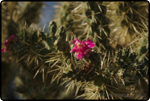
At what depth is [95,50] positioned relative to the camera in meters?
1.96

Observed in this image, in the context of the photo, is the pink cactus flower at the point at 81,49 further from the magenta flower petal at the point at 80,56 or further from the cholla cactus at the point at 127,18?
the cholla cactus at the point at 127,18

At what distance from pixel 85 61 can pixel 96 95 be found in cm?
39

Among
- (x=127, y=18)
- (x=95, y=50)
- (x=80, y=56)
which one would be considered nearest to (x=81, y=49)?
(x=80, y=56)

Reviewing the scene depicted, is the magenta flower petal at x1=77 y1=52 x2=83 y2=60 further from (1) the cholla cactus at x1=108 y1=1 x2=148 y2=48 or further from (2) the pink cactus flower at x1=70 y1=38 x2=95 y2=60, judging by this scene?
(1) the cholla cactus at x1=108 y1=1 x2=148 y2=48

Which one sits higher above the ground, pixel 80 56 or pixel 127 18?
pixel 127 18

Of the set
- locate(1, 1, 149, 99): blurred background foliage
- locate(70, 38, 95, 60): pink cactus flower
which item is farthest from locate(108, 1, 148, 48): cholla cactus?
locate(70, 38, 95, 60): pink cactus flower

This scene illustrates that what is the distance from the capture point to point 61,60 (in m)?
1.94

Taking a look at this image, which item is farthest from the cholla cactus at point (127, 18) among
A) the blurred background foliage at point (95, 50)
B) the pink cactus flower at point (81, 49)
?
the pink cactus flower at point (81, 49)

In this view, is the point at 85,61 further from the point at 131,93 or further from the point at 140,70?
the point at 131,93

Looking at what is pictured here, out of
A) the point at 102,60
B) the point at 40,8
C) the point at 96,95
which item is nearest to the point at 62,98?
the point at 96,95

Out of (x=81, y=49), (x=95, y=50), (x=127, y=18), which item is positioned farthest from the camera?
(x=127, y=18)

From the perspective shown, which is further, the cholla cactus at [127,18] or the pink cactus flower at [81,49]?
the cholla cactus at [127,18]

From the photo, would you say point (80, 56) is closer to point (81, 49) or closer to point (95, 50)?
point (81, 49)

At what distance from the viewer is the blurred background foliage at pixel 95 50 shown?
186 cm
